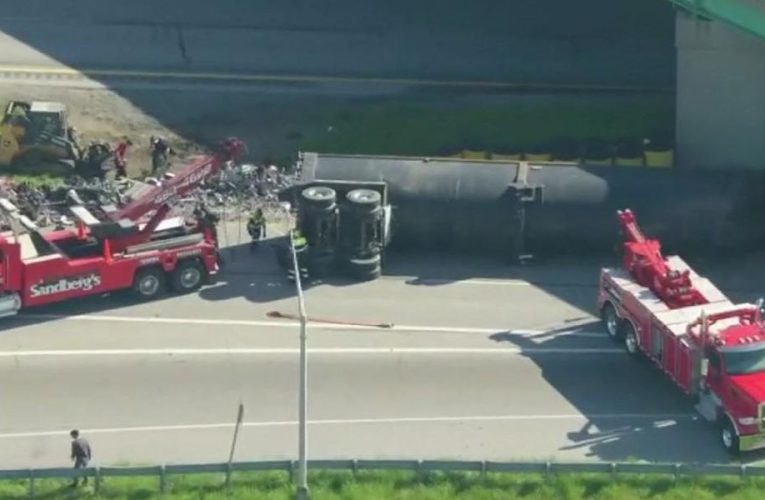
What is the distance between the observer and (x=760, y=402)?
4225cm

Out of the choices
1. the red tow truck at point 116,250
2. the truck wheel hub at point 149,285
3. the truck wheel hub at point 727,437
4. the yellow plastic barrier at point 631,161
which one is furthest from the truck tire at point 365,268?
the truck wheel hub at point 727,437

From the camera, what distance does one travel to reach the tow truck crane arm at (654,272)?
46.5 meters

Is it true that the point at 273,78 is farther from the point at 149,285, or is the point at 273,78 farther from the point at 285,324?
the point at 285,324

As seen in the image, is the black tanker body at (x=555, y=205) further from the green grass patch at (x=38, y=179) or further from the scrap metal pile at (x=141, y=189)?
the green grass patch at (x=38, y=179)

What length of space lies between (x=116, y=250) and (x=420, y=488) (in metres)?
12.0

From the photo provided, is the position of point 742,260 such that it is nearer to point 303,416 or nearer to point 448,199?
point 448,199

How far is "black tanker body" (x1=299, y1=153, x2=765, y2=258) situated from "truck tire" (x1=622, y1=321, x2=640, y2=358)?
502 cm

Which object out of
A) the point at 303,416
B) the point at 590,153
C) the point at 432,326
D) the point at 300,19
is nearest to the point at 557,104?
the point at 590,153

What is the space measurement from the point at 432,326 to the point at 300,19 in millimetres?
21728

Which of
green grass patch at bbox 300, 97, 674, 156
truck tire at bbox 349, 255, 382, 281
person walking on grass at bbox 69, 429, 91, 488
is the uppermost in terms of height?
green grass patch at bbox 300, 97, 674, 156

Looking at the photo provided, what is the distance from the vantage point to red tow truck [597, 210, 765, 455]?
4281 cm

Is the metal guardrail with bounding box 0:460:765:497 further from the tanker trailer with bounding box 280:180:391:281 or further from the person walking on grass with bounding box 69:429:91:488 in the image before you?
the tanker trailer with bounding box 280:180:391:281

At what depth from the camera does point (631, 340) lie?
4700cm

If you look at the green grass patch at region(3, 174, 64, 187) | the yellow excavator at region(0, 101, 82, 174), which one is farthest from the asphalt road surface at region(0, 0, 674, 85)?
the green grass patch at region(3, 174, 64, 187)
